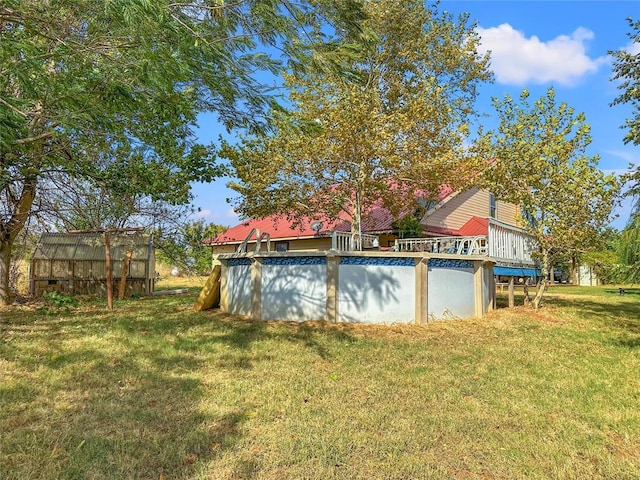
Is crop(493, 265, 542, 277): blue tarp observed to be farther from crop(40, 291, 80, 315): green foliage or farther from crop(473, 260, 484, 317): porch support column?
Result: crop(40, 291, 80, 315): green foliage

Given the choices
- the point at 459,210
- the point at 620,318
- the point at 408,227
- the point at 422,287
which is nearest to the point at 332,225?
the point at 408,227

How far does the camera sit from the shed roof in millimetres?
14961

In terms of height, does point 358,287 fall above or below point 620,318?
above

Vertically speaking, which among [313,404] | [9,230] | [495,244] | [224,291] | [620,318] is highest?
[9,230]

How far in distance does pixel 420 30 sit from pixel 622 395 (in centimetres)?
1578

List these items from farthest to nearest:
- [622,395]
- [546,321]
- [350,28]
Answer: [546,321] → [350,28] → [622,395]

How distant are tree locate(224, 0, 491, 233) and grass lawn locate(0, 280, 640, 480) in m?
6.45

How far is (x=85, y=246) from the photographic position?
15586mm

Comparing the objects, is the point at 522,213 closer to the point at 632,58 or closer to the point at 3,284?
the point at 632,58

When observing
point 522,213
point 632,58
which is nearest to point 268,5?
point 632,58

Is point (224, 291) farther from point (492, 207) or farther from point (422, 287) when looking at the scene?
point (492, 207)

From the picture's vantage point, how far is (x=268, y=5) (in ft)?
17.1

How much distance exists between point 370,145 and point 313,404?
9.42m

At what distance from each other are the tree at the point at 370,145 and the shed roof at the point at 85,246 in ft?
13.3
